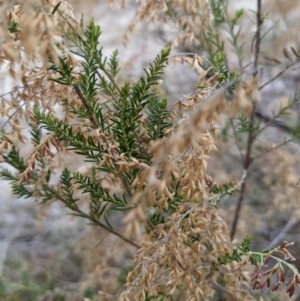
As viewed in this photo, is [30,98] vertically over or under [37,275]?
over

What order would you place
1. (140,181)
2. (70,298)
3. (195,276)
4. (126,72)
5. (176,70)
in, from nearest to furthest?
(140,181) < (195,276) < (70,298) < (126,72) < (176,70)

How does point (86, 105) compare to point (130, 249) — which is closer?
point (86, 105)

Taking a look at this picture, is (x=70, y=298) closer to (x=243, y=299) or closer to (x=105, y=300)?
(x=105, y=300)

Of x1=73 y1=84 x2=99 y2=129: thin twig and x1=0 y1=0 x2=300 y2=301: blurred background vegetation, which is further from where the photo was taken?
x1=0 y1=0 x2=300 y2=301: blurred background vegetation

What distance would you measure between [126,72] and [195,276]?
1.47 metres

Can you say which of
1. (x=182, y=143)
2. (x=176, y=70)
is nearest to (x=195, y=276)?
(x=182, y=143)

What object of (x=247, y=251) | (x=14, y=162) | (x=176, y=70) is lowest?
(x=247, y=251)

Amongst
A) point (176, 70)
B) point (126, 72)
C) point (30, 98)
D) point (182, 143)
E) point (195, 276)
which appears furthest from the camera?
point (176, 70)

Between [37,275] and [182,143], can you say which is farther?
[37,275]

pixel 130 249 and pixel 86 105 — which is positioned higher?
pixel 86 105

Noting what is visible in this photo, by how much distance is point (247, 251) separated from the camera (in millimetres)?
898

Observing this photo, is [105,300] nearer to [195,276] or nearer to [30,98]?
[195,276]

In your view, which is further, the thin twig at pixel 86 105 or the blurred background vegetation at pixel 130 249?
the blurred background vegetation at pixel 130 249

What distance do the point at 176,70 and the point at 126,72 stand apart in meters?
0.47
